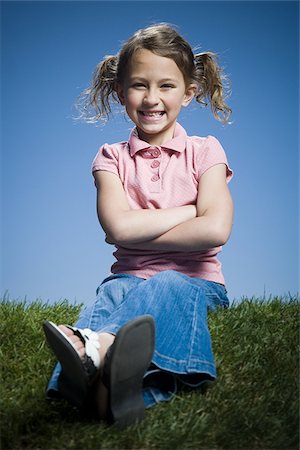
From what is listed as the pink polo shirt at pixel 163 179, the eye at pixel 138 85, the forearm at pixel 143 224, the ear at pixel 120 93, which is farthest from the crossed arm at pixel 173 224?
the ear at pixel 120 93

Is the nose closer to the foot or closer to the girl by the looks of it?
the girl

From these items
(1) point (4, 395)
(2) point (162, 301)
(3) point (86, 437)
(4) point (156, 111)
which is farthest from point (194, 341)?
(4) point (156, 111)

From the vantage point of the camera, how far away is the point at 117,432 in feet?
8.20

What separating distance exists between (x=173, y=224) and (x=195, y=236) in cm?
Answer: 13

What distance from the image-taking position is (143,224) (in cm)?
320

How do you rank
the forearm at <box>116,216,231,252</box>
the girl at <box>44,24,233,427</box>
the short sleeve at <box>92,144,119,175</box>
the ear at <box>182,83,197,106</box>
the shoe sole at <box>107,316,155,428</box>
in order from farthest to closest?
the ear at <box>182,83,197,106</box>
the short sleeve at <box>92,144,119,175</box>
the forearm at <box>116,216,231,252</box>
the girl at <box>44,24,233,427</box>
the shoe sole at <box>107,316,155,428</box>

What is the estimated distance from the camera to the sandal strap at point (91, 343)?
2551 millimetres

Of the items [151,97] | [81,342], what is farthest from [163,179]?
[81,342]

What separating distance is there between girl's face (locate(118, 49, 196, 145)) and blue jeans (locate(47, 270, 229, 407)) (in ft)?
3.14

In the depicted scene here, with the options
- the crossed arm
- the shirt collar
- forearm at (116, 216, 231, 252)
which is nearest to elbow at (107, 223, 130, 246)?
the crossed arm

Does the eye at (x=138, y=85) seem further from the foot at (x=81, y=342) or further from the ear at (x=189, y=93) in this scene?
the foot at (x=81, y=342)

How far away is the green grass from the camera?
2508 millimetres

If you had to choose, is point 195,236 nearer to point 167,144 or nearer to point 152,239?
point 152,239

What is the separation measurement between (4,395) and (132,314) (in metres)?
0.68
